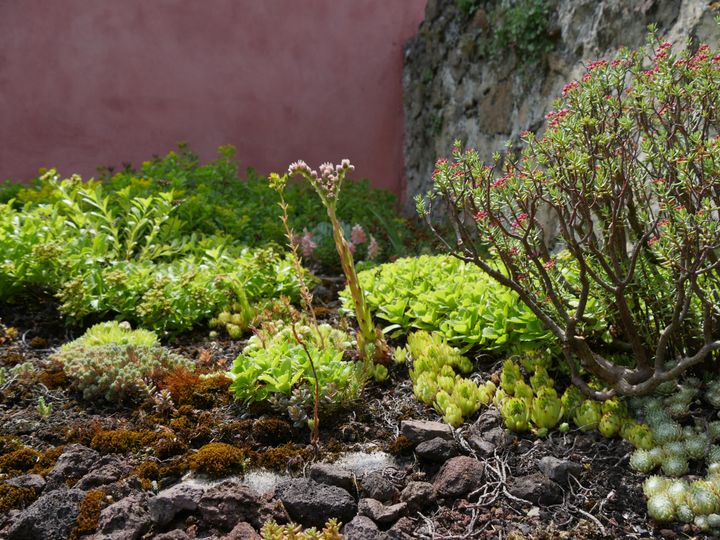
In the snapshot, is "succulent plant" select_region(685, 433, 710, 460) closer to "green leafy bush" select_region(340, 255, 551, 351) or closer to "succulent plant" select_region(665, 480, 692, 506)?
"succulent plant" select_region(665, 480, 692, 506)

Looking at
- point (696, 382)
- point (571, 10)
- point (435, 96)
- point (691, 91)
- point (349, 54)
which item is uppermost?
point (349, 54)

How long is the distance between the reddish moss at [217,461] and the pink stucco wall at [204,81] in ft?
18.7

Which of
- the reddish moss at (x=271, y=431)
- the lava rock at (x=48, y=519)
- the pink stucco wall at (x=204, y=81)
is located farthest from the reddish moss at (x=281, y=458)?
the pink stucco wall at (x=204, y=81)

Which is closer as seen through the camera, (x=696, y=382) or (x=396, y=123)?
(x=696, y=382)

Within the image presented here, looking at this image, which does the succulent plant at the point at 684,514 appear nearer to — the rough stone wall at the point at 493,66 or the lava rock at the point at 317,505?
the lava rock at the point at 317,505

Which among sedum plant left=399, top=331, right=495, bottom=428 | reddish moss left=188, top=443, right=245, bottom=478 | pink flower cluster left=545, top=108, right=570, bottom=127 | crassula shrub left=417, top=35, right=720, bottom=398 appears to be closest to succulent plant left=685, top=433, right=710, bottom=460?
crassula shrub left=417, top=35, right=720, bottom=398

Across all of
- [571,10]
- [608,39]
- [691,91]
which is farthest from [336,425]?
[571,10]

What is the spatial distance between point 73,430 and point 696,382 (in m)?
2.99

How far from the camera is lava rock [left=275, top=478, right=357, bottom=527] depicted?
8.37 ft

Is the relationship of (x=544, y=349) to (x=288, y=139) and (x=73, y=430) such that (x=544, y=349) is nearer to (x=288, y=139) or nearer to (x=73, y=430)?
(x=73, y=430)

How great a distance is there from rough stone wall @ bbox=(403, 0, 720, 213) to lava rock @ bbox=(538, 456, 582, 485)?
256 cm

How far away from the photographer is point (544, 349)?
3.48 metres

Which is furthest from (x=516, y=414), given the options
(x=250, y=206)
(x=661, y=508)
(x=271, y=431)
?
(x=250, y=206)

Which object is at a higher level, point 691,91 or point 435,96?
point 435,96
